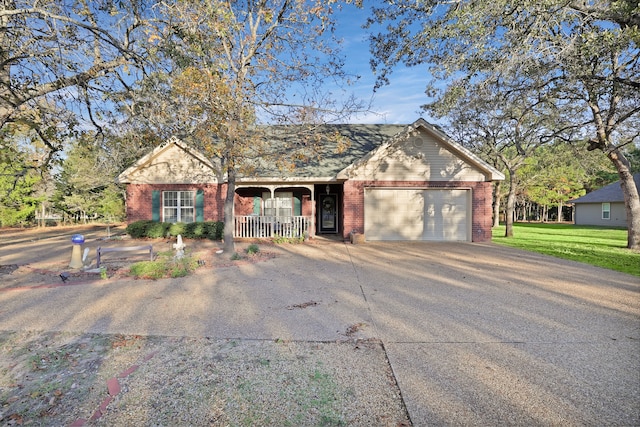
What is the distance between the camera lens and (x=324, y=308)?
5191mm

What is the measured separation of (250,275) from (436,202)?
963cm

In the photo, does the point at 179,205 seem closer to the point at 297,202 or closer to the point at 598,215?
the point at 297,202

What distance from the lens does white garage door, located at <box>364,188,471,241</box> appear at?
1430cm

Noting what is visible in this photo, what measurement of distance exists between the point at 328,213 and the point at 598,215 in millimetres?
28600

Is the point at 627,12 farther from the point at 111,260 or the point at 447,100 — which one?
the point at 111,260

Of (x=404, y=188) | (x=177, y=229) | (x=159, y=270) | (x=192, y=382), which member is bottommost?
(x=192, y=382)

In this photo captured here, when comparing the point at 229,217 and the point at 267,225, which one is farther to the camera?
the point at 267,225

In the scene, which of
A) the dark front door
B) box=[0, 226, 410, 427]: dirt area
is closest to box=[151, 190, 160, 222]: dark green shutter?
the dark front door

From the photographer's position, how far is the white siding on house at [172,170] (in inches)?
611

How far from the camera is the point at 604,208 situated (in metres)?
30.2

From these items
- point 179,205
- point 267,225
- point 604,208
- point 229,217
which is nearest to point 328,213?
point 267,225

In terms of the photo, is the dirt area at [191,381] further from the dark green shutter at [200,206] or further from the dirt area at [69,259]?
the dark green shutter at [200,206]

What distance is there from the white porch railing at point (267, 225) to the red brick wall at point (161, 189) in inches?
50.1

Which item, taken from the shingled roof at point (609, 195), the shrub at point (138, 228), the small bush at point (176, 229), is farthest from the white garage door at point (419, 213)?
the shingled roof at point (609, 195)
